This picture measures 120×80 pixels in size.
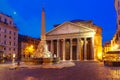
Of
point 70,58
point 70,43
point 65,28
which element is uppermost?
point 65,28

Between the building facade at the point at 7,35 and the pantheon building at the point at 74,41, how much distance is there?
534 inches

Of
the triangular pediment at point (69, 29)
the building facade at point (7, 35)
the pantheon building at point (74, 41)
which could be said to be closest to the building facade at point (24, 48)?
the building facade at point (7, 35)

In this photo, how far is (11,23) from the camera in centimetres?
7619

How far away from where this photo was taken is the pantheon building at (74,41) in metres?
74.2

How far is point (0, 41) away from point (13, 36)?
8.35 meters

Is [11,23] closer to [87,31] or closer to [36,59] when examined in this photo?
[87,31]

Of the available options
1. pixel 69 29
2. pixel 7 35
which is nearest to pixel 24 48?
pixel 7 35

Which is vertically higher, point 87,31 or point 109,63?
point 87,31

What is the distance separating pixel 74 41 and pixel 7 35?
2532 centimetres

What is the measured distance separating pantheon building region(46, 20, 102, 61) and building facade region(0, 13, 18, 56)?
1357 centimetres

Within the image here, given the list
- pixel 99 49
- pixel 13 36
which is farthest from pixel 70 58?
pixel 13 36

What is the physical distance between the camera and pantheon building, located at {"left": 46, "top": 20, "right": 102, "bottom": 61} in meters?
74.2

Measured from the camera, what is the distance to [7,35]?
73.6 m

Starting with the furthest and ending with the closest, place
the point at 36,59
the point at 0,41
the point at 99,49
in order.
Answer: the point at 99,49 < the point at 0,41 < the point at 36,59
